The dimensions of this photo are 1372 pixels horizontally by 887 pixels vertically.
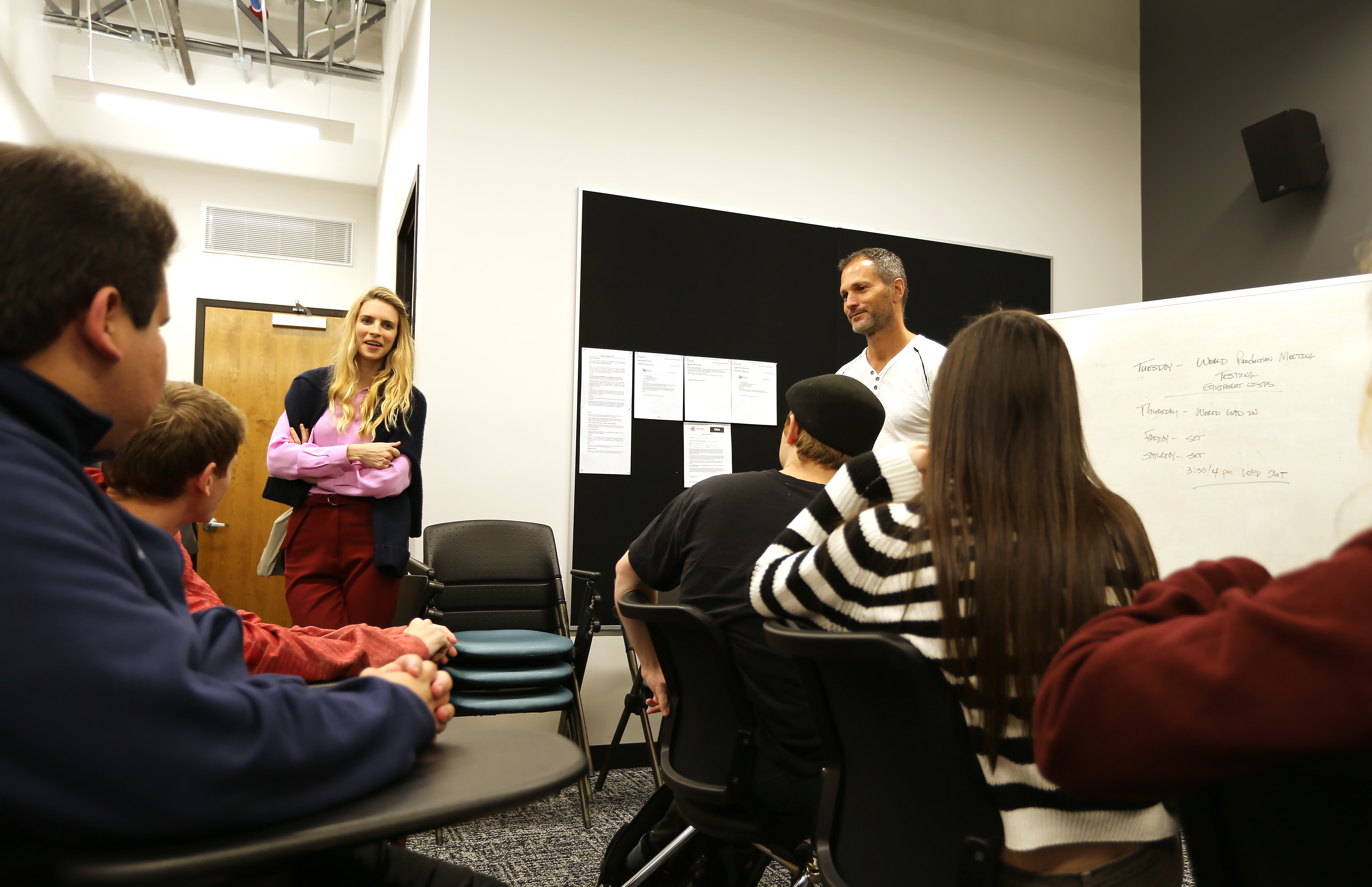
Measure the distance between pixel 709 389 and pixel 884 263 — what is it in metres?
0.96

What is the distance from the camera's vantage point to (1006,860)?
107cm

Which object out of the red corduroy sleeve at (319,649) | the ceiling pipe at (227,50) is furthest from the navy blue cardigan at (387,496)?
the ceiling pipe at (227,50)

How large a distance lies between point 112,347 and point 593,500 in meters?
2.94

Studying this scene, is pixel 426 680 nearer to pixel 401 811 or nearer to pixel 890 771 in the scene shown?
pixel 401 811

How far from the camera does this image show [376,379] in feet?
9.77

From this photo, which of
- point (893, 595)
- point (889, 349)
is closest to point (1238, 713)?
point (893, 595)

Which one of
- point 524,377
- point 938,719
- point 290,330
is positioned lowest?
point 938,719

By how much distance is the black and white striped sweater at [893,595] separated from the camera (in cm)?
103

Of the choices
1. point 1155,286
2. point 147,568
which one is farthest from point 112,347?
point 1155,286

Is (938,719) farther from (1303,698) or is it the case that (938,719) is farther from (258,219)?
(258,219)

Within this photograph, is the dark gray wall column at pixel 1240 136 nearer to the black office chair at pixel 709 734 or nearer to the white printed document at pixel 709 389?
the white printed document at pixel 709 389

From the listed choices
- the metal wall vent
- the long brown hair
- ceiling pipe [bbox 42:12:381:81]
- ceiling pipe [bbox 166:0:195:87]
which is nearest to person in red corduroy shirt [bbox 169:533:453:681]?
the long brown hair

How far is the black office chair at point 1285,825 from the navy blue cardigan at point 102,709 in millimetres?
741

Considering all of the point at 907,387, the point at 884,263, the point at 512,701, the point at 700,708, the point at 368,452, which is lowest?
the point at 512,701
